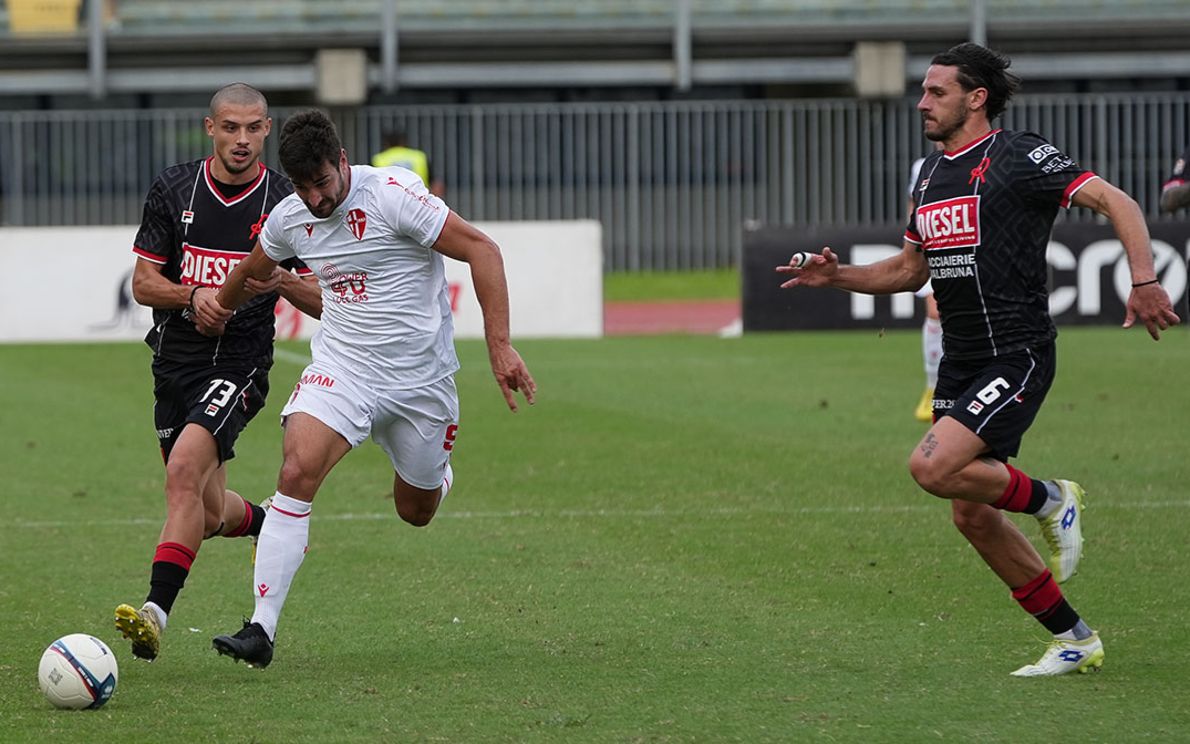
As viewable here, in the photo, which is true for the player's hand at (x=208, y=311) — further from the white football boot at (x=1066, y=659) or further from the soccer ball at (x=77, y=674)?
the white football boot at (x=1066, y=659)

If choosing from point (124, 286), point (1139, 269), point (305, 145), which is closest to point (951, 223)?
point (1139, 269)

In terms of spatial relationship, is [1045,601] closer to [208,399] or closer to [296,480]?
[296,480]

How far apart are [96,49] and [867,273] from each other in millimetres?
24716

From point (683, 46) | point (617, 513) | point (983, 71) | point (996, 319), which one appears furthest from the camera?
point (683, 46)

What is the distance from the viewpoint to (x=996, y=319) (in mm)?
6438

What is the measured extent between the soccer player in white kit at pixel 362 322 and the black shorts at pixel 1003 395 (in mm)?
1459

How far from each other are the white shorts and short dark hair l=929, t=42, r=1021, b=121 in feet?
6.80

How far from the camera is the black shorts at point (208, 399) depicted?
23.0 feet

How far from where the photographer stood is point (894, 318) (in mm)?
21047

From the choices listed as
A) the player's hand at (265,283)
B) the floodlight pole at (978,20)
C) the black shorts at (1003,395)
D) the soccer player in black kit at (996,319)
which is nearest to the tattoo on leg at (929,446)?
the soccer player in black kit at (996,319)

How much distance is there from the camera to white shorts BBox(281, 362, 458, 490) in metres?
6.57

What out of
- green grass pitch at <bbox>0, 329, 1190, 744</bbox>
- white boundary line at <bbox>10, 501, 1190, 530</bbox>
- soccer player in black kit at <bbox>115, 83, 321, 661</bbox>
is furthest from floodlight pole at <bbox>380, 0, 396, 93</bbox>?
soccer player in black kit at <bbox>115, 83, 321, 661</bbox>

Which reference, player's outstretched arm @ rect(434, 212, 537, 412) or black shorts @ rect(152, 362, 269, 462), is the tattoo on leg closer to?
player's outstretched arm @ rect(434, 212, 537, 412)

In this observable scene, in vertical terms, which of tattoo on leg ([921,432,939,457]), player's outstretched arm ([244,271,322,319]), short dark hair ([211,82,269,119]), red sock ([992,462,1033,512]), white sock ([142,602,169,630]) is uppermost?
short dark hair ([211,82,269,119])
